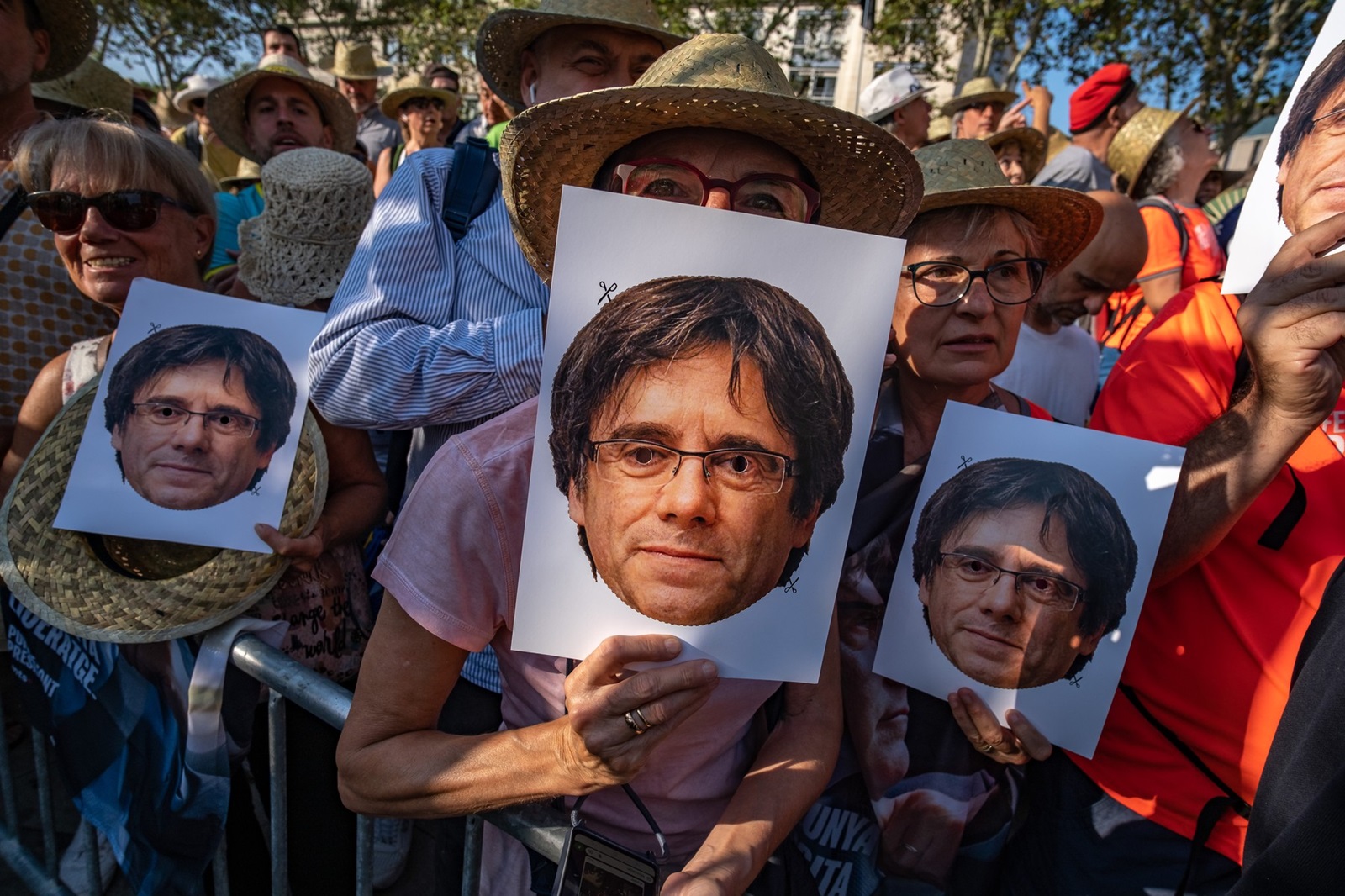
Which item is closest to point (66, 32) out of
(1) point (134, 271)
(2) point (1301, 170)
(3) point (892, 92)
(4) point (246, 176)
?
(1) point (134, 271)

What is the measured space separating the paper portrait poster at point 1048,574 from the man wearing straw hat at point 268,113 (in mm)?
3898

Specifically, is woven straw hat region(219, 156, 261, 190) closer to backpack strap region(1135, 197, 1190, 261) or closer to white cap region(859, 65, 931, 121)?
white cap region(859, 65, 931, 121)

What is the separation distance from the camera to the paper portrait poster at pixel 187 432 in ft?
5.94

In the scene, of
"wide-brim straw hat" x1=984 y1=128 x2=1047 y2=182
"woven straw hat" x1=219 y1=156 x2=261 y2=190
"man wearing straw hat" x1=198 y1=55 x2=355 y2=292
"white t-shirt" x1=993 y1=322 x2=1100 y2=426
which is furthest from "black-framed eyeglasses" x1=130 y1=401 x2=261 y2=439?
"wide-brim straw hat" x1=984 y1=128 x2=1047 y2=182

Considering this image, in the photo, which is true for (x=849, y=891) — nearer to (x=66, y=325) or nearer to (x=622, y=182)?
(x=622, y=182)

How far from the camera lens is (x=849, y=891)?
1563mm

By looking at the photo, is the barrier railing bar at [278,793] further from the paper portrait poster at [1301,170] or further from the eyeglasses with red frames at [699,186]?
the paper portrait poster at [1301,170]

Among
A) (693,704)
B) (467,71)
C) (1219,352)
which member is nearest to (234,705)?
(693,704)

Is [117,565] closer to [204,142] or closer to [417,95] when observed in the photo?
[417,95]

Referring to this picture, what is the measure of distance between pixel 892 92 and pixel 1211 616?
5551 mm

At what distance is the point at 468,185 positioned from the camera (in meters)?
2.14

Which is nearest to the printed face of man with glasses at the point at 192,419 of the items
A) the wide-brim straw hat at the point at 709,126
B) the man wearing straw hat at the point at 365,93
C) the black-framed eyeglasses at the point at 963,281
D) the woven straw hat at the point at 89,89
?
the wide-brim straw hat at the point at 709,126

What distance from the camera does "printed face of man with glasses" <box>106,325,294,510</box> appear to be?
1814 mm

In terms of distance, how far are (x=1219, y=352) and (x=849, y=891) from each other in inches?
48.5
